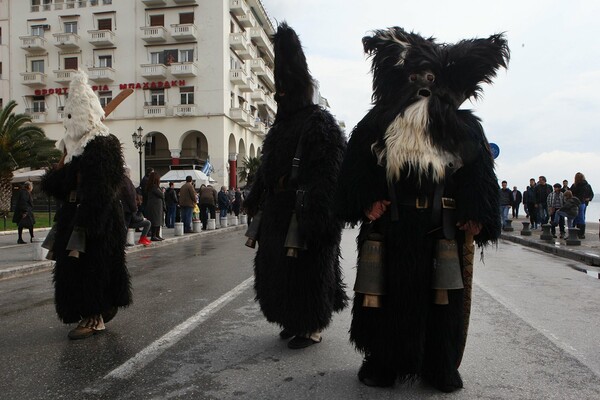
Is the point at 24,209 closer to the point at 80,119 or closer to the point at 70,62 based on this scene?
the point at 80,119

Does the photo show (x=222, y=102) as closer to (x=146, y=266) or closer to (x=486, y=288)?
(x=146, y=266)

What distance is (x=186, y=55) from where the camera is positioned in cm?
4281

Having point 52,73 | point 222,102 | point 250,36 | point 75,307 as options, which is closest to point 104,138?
point 75,307

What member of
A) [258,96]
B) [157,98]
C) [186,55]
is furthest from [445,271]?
[258,96]

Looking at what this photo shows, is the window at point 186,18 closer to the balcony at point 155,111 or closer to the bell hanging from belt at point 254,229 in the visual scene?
the balcony at point 155,111

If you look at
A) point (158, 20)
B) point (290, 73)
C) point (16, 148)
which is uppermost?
point (158, 20)

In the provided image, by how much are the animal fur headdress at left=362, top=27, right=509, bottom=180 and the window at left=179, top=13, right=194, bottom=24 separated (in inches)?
1692

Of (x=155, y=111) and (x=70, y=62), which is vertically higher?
(x=70, y=62)

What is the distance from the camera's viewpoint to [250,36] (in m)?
50.3

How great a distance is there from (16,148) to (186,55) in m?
19.9

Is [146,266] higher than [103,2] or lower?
lower

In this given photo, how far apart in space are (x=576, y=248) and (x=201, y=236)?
12030 mm

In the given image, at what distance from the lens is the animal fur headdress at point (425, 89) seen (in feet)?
9.55

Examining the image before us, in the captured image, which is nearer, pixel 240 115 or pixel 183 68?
pixel 183 68
